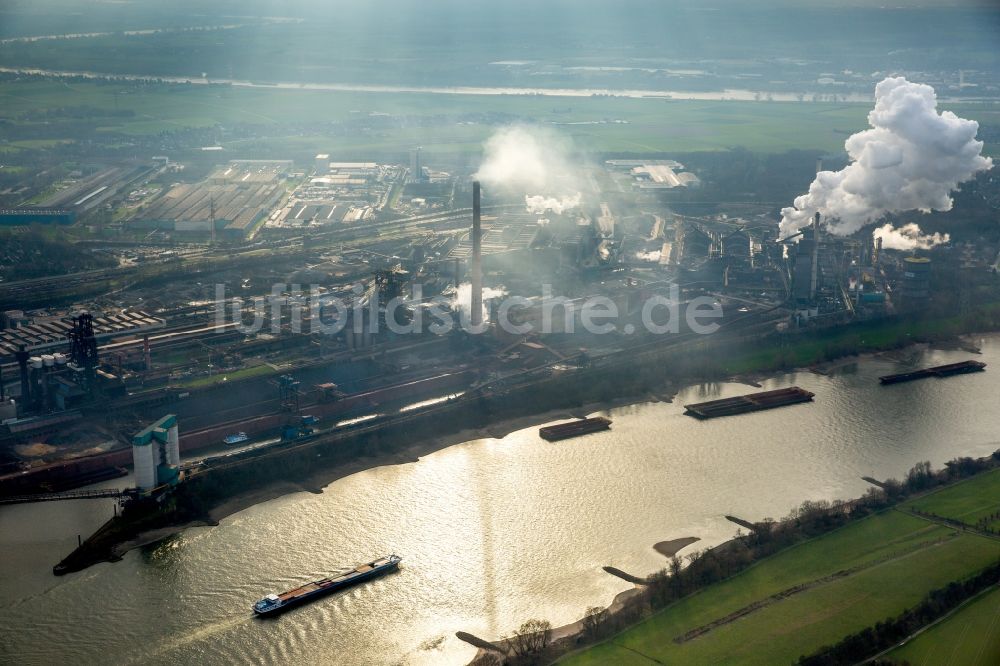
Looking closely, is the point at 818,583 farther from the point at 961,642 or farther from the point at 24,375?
A: the point at 24,375

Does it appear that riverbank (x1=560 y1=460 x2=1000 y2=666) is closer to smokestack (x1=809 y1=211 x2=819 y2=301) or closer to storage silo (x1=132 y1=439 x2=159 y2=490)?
storage silo (x1=132 y1=439 x2=159 y2=490)

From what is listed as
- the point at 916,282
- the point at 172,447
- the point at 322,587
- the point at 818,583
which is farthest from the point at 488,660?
the point at 916,282

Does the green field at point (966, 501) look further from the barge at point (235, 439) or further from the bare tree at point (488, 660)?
the barge at point (235, 439)

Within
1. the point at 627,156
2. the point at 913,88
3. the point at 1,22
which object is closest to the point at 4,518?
the point at 913,88

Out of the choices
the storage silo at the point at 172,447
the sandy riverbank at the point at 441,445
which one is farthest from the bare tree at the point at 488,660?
the storage silo at the point at 172,447

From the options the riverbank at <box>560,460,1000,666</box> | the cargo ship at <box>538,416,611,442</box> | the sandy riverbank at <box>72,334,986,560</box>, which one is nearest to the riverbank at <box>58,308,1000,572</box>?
the sandy riverbank at <box>72,334,986,560</box>

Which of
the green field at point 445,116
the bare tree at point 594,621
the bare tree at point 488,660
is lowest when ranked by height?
the bare tree at point 488,660

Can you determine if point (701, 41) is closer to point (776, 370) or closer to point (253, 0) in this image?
point (253, 0)
